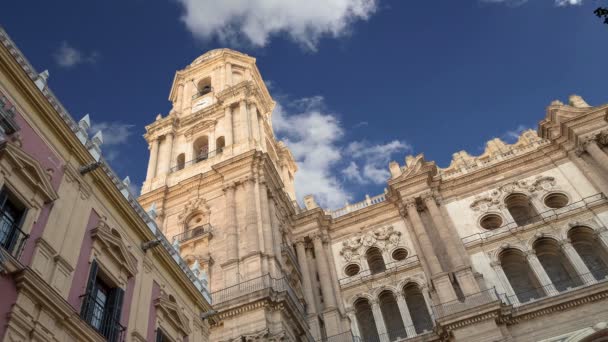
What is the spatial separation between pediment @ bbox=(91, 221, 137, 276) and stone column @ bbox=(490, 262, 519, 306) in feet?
58.5

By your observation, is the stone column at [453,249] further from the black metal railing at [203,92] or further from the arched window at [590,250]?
the black metal railing at [203,92]

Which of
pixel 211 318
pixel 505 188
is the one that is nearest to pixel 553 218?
pixel 505 188

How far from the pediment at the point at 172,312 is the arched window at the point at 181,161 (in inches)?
803

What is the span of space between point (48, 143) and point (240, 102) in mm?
24114

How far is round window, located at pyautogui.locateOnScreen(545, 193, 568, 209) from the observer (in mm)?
30203

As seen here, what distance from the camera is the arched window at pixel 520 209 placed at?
30.5 m

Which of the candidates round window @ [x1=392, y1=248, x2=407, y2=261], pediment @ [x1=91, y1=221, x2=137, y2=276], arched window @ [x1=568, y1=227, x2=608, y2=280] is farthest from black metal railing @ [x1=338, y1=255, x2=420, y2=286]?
pediment @ [x1=91, y1=221, x2=137, y2=276]

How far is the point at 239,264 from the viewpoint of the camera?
26.3 m

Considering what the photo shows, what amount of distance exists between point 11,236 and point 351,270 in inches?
861

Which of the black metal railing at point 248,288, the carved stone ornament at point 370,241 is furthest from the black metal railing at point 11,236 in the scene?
the carved stone ornament at point 370,241

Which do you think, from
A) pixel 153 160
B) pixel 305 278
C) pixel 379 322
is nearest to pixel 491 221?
pixel 379 322

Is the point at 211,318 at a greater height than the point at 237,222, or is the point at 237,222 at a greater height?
the point at 237,222

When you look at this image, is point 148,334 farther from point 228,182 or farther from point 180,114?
point 180,114

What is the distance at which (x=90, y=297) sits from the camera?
13.6m
